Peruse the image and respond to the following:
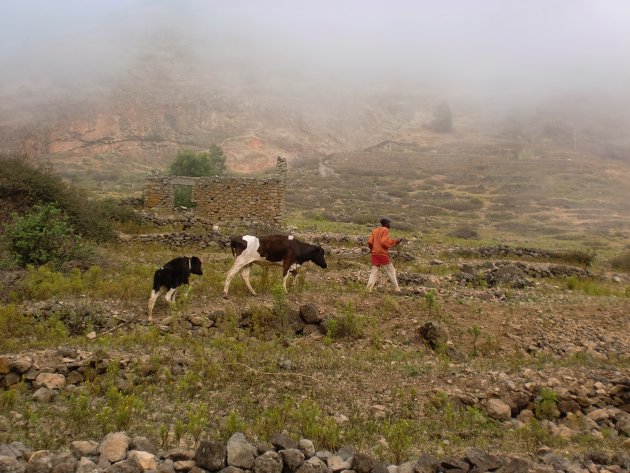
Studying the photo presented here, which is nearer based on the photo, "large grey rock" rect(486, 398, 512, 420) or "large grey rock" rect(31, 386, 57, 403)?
"large grey rock" rect(31, 386, 57, 403)

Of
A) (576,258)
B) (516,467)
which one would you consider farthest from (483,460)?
(576,258)

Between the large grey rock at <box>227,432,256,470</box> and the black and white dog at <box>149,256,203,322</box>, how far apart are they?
4.43 meters

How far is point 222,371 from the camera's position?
5.90 metres

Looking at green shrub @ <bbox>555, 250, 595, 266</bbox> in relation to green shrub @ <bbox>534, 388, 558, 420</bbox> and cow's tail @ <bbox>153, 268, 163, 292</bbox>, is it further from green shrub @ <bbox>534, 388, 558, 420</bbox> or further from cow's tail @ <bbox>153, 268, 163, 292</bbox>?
cow's tail @ <bbox>153, 268, 163, 292</bbox>

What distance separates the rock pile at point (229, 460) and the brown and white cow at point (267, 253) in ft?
18.9

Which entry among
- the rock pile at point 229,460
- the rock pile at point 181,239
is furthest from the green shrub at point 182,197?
the rock pile at point 229,460

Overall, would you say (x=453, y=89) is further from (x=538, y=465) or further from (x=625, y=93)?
(x=538, y=465)

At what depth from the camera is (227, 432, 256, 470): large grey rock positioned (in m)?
3.82

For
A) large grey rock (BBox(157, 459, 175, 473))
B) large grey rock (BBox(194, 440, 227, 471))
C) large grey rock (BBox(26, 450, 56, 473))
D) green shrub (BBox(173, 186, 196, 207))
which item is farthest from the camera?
green shrub (BBox(173, 186, 196, 207))

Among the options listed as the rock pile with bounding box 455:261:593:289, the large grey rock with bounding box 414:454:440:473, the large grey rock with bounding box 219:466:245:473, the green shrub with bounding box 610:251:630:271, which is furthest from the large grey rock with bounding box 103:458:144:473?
the green shrub with bounding box 610:251:630:271

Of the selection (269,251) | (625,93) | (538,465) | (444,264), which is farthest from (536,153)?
(538,465)

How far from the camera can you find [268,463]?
3.79m

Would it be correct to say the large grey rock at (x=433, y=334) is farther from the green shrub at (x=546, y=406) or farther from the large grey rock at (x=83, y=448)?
the large grey rock at (x=83, y=448)

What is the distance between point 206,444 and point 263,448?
0.44 meters
